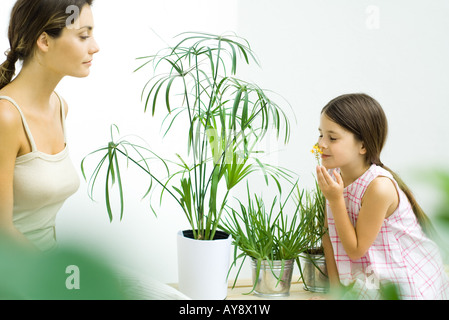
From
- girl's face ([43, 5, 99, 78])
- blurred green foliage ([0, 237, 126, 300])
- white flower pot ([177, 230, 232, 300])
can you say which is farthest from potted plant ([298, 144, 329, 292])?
blurred green foliage ([0, 237, 126, 300])

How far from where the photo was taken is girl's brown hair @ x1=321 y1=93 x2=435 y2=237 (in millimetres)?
1346

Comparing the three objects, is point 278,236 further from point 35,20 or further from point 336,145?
point 35,20

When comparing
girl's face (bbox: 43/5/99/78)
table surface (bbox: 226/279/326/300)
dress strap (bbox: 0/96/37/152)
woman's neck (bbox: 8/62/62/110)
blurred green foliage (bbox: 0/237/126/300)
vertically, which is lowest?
table surface (bbox: 226/279/326/300)

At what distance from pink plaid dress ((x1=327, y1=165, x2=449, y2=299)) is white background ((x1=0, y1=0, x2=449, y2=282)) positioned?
872mm

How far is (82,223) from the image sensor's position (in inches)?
6.8

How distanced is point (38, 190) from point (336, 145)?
2.60 feet

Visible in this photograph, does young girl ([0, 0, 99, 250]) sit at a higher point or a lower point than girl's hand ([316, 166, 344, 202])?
higher

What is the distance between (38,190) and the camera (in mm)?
1082

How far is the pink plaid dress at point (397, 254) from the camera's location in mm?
1308

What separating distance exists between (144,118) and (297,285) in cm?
101

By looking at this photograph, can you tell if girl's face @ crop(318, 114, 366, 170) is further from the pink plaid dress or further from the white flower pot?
the white flower pot

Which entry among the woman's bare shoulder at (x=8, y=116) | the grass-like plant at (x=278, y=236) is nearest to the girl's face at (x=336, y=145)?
the grass-like plant at (x=278, y=236)

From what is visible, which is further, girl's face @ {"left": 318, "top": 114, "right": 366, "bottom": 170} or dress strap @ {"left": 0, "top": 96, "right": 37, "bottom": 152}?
girl's face @ {"left": 318, "top": 114, "right": 366, "bottom": 170}

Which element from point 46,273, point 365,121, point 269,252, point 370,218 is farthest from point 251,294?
point 46,273
